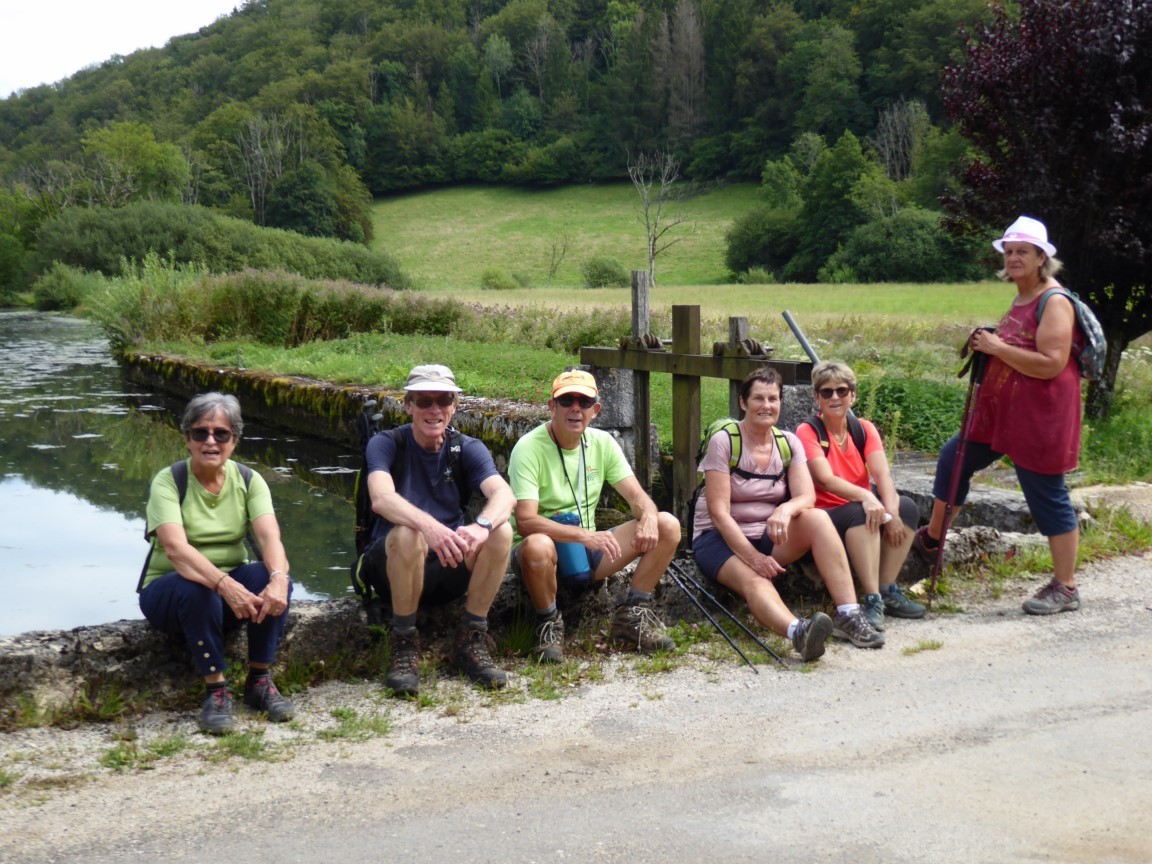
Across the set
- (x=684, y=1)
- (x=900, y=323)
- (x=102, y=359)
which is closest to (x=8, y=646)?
(x=900, y=323)

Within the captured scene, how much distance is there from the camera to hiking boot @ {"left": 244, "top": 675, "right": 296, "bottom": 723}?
174 inches

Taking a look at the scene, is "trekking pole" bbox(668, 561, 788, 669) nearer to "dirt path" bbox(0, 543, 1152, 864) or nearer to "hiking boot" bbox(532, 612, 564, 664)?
"dirt path" bbox(0, 543, 1152, 864)

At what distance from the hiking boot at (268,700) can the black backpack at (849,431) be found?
9.57 ft

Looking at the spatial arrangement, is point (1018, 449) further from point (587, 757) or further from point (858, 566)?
point (587, 757)

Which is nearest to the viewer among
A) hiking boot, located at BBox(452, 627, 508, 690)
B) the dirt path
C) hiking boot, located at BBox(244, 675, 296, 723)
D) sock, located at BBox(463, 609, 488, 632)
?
the dirt path

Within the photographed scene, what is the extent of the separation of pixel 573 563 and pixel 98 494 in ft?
25.8

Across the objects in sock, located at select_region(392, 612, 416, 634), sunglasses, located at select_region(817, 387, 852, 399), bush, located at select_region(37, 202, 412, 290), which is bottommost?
bush, located at select_region(37, 202, 412, 290)

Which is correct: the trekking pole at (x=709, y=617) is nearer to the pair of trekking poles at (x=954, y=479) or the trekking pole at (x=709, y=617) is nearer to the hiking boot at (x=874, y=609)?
the pair of trekking poles at (x=954, y=479)

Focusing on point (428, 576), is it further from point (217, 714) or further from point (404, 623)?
point (217, 714)

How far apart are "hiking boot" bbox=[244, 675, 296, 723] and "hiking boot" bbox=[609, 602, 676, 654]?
61.6 inches

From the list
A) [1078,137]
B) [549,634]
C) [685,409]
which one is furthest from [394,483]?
[1078,137]

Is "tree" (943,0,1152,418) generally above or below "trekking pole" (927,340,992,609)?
above

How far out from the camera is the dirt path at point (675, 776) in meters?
3.34

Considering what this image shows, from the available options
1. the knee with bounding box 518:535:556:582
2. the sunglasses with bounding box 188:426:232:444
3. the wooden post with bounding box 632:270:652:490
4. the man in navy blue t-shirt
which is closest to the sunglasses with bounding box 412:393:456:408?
the man in navy blue t-shirt
